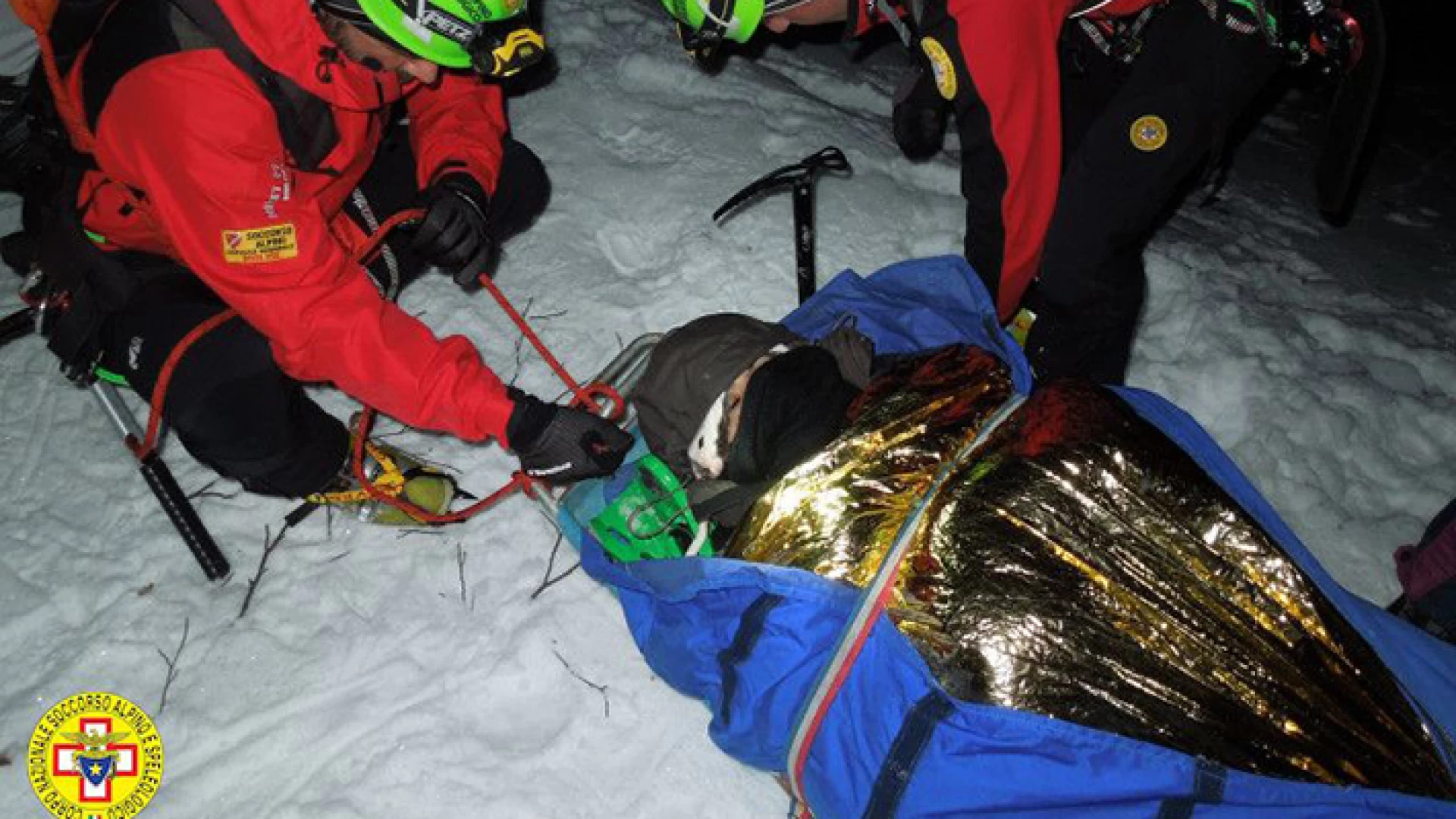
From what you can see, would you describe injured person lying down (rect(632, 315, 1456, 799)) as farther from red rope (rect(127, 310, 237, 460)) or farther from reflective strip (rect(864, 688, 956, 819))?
red rope (rect(127, 310, 237, 460))

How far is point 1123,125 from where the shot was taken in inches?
89.5

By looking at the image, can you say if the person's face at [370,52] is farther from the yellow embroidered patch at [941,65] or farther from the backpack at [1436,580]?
the backpack at [1436,580]

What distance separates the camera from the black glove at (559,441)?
2090mm

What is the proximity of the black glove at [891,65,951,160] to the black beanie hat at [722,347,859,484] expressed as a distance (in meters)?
1.13

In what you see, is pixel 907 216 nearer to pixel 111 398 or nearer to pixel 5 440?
pixel 111 398

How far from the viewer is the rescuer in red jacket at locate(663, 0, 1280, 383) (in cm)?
196

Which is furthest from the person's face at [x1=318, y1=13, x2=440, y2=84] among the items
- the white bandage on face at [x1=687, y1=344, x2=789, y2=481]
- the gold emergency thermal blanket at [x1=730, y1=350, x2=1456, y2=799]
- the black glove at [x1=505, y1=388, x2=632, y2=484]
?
the gold emergency thermal blanket at [x1=730, y1=350, x2=1456, y2=799]

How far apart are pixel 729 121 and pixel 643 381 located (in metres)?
2.23

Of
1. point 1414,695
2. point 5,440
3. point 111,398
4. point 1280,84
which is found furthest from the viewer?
point 1280,84

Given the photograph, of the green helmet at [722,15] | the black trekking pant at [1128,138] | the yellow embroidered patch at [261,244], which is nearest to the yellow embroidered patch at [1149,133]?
the black trekking pant at [1128,138]

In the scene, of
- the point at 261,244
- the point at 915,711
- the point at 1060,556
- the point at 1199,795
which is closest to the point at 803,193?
the point at 1060,556

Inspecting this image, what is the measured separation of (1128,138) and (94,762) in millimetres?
3193

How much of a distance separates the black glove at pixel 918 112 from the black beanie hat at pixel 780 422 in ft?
3.72

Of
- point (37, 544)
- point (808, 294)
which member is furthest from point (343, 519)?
point (808, 294)
